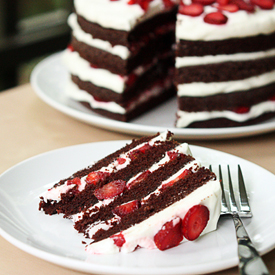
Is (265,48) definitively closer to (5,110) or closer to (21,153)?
(21,153)

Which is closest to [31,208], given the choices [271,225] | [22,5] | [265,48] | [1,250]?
[1,250]

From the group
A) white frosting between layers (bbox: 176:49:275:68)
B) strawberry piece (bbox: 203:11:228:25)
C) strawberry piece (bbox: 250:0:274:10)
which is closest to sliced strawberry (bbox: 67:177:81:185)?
white frosting between layers (bbox: 176:49:275:68)

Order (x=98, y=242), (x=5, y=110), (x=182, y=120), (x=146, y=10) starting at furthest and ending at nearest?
(x=5, y=110)
(x=146, y=10)
(x=182, y=120)
(x=98, y=242)

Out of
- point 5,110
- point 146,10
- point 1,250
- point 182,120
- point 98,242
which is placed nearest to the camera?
point 98,242

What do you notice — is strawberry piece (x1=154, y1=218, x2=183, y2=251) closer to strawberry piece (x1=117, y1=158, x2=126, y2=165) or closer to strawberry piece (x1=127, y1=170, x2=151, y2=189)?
strawberry piece (x1=127, y1=170, x2=151, y2=189)

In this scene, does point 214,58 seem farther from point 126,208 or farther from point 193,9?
point 126,208

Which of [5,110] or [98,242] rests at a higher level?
[98,242]
